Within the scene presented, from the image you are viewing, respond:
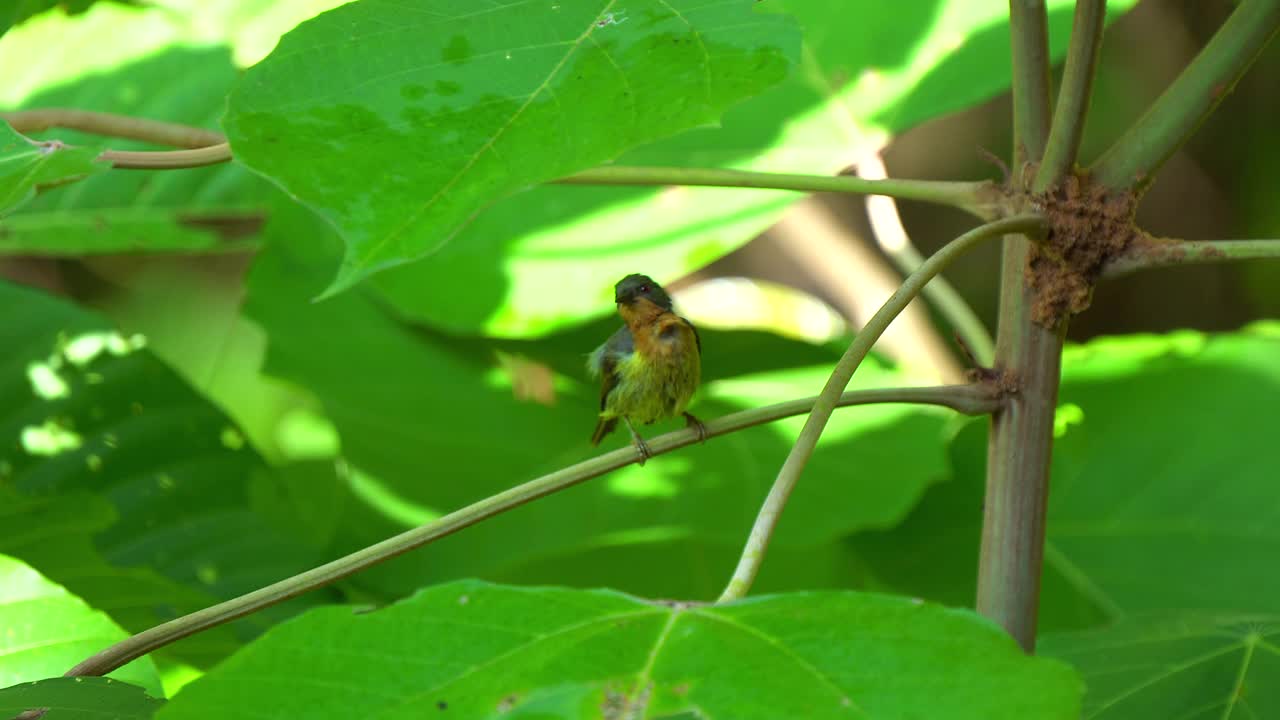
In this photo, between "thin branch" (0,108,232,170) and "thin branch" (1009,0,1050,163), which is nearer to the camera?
"thin branch" (1009,0,1050,163)

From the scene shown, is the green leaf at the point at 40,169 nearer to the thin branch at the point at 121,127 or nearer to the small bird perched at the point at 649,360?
the thin branch at the point at 121,127

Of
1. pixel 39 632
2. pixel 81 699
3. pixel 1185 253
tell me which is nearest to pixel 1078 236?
pixel 1185 253

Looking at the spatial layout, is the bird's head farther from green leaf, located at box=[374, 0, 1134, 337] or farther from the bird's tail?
the bird's tail

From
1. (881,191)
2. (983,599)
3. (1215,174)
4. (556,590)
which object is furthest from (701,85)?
(1215,174)

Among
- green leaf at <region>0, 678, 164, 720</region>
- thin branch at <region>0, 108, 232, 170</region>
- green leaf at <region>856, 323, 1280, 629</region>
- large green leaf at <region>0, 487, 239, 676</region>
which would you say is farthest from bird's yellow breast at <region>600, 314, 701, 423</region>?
green leaf at <region>0, 678, 164, 720</region>

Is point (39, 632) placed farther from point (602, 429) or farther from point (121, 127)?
point (602, 429)
